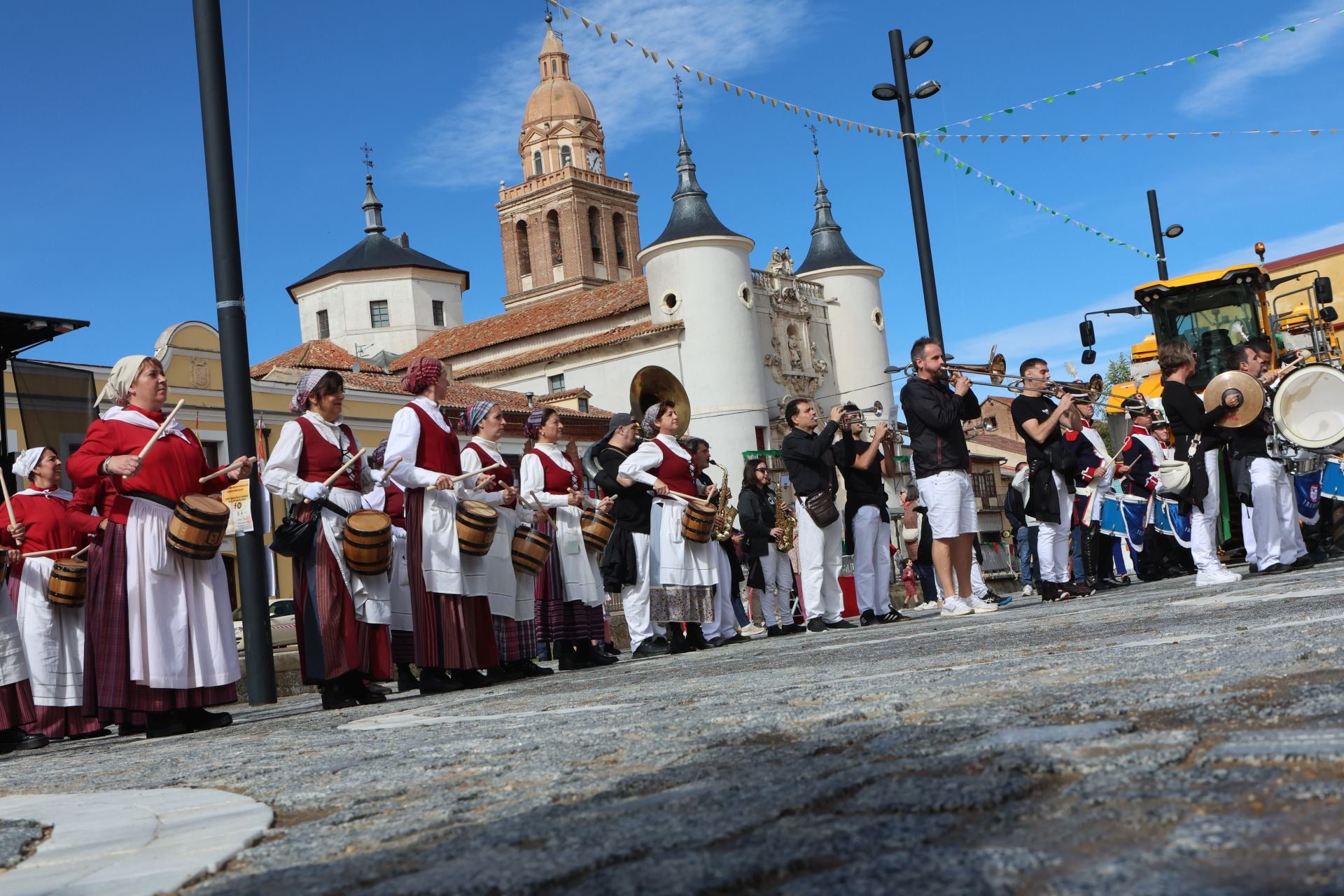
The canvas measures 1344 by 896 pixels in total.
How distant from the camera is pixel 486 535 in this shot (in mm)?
8469

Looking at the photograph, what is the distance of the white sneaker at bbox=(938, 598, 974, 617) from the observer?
10398 millimetres

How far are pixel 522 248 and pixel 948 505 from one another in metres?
78.6

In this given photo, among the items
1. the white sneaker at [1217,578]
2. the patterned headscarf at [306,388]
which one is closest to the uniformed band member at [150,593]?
the patterned headscarf at [306,388]

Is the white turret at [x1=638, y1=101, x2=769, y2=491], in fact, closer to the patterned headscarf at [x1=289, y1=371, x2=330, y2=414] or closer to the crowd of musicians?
the crowd of musicians

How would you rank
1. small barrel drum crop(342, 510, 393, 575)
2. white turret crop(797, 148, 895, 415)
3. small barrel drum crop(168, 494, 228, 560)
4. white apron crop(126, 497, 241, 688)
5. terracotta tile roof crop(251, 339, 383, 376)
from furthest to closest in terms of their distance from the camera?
1. white turret crop(797, 148, 895, 415)
2. terracotta tile roof crop(251, 339, 383, 376)
3. small barrel drum crop(342, 510, 393, 575)
4. white apron crop(126, 497, 241, 688)
5. small barrel drum crop(168, 494, 228, 560)

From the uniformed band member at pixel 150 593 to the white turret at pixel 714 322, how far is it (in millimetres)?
50997

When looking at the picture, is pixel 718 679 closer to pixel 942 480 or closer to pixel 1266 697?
pixel 1266 697

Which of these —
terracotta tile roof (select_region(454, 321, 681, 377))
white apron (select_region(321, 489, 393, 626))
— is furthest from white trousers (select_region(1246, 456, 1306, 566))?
terracotta tile roof (select_region(454, 321, 681, 377))

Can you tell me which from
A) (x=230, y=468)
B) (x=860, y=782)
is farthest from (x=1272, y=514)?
(x=860, y=782)

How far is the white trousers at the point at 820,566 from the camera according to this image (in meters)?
11.8

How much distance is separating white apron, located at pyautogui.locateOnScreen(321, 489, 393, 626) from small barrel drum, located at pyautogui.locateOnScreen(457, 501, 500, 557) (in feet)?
2.44

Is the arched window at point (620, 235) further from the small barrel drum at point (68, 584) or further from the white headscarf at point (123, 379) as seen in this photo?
the white headscarf at point (123, 379)

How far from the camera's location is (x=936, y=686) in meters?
4.08

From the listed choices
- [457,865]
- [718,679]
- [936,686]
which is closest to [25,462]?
[718,679]
